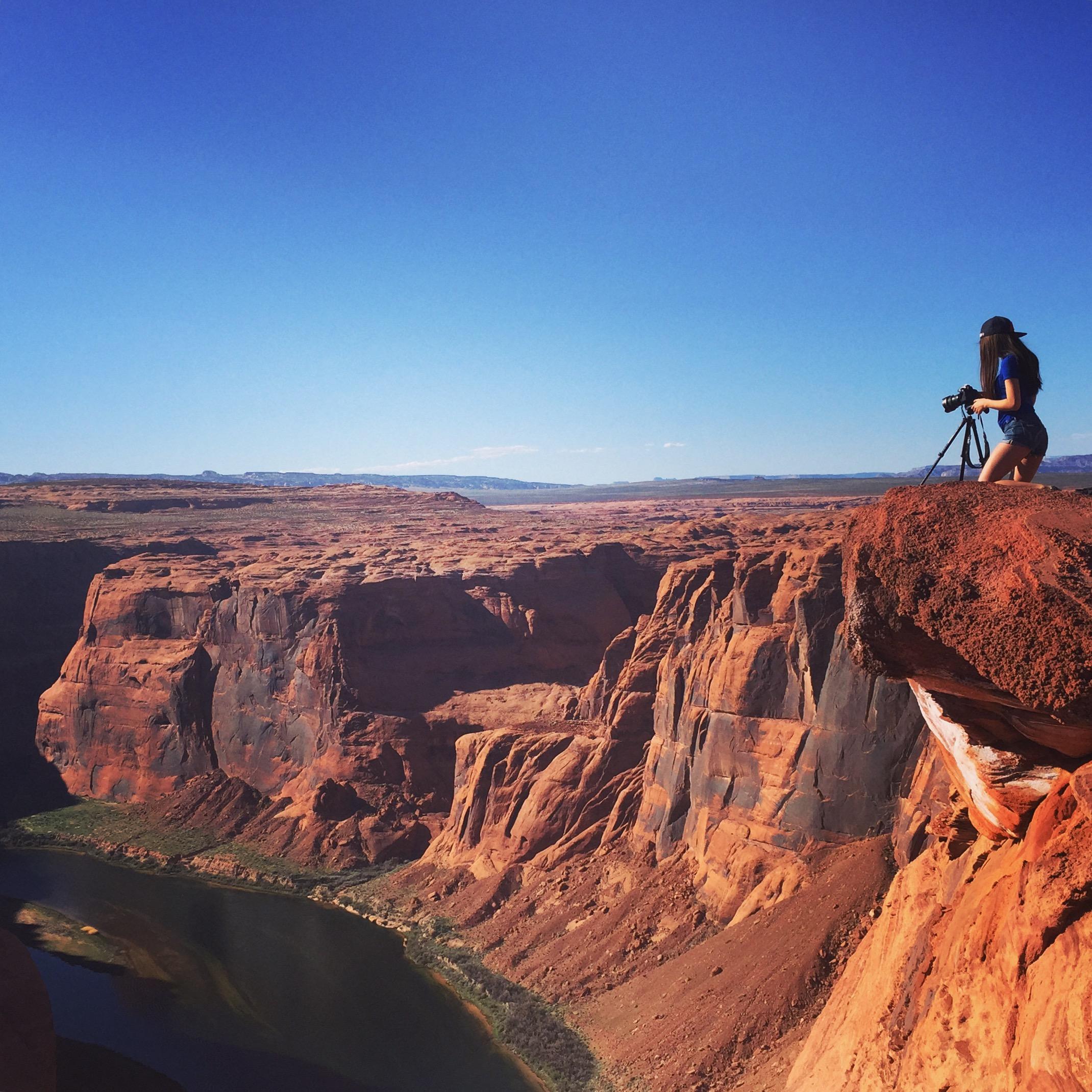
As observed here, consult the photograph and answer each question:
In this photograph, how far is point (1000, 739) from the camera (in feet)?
31.0

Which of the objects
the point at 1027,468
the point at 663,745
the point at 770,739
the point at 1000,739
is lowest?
the point at 663,745

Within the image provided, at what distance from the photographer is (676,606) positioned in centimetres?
4525

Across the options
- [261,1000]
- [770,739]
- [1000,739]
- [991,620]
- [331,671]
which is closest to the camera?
[991,620]

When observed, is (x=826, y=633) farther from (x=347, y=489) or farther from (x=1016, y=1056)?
(x=347, y=489)

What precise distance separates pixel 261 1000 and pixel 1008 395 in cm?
3615

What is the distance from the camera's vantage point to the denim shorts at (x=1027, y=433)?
9.73m

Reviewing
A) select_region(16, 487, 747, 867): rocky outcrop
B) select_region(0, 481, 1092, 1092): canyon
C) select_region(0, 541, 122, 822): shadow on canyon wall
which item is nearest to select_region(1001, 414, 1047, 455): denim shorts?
select_region(0, 481, 1092, 1092): canyon

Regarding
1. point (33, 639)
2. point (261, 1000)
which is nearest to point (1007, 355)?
point (261, 1000)

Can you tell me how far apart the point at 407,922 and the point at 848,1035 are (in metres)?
30.9

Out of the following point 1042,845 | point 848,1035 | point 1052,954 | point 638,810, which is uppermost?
point 1042,845

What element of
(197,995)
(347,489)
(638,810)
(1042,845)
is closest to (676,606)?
(638,810)

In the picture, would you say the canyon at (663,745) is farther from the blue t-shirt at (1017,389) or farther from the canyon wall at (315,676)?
the blue t-shirt at (1017,389)

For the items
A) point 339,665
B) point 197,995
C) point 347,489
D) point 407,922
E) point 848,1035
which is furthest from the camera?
point 347,489

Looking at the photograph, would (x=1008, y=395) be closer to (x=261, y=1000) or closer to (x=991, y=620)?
(x=991, y=620)
